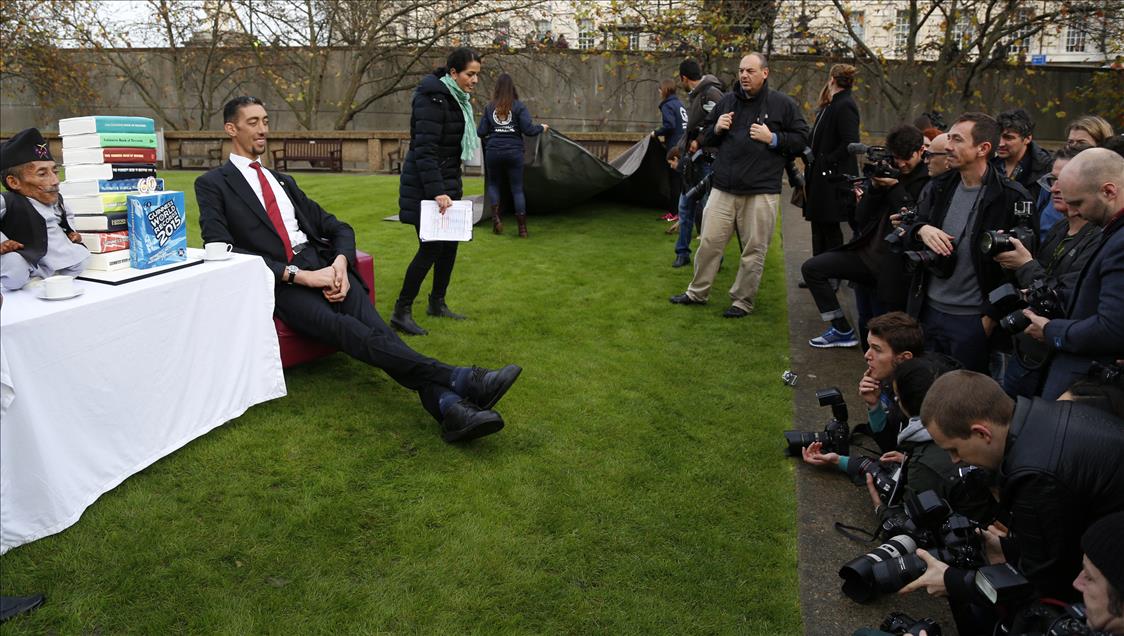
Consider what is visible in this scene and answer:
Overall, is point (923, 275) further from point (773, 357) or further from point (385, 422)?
point (385, 422)

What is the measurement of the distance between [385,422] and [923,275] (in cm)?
304

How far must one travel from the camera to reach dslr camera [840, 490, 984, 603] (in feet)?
8.90

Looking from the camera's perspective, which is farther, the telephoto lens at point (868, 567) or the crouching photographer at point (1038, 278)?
the crouching photographer at point (1038, 278)

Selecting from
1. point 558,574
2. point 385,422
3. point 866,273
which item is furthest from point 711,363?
point 558,574

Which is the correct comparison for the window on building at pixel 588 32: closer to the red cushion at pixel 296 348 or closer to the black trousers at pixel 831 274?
the black trousers at pixel 831 274

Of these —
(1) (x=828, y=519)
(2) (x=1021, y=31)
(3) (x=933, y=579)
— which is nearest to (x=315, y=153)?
(2) (x=1021, y=31)

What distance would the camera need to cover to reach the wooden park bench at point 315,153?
58.5 ft

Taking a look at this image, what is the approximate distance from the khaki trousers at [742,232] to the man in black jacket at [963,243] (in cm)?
213

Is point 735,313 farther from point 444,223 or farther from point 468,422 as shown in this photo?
point 468,422

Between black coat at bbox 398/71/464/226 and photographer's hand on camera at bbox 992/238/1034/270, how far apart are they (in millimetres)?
3715

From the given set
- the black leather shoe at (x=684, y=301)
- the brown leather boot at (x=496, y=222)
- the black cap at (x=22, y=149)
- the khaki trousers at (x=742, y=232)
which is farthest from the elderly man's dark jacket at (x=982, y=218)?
the brown leather boot at (x=496, y=222)

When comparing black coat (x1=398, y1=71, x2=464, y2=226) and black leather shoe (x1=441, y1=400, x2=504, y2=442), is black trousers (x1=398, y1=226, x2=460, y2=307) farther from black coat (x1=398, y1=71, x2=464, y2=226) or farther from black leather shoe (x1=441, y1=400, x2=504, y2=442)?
black leather shoe (x1=441, y1=400, x2=504, y2=442)

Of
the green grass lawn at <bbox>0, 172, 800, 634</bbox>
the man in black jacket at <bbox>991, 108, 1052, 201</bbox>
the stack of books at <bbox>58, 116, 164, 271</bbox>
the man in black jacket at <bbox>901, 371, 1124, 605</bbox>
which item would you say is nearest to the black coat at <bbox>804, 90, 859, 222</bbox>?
the man in black jacket at <bbox>991, 108, 1052, 201</bbox>

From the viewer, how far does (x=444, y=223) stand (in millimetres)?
5996
